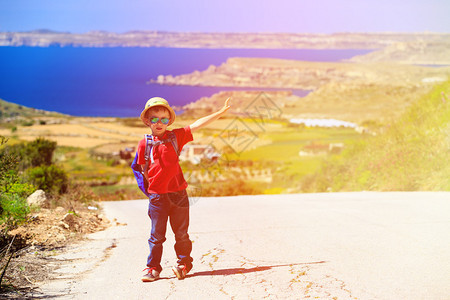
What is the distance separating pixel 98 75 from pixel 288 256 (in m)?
113

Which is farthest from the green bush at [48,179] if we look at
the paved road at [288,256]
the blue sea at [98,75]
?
the blue sea at [98,75]

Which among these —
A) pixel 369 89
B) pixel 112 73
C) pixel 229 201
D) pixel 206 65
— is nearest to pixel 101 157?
pixel 229 201

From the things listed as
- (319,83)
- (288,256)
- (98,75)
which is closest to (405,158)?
(288,256)

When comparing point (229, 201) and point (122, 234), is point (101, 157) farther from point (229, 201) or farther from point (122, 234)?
point (122, 234)

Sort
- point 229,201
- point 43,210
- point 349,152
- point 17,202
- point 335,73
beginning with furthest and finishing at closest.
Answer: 1. point 335,73
2. point 349,152
3. point 229,201
4. point 43,210
5. point 17,202

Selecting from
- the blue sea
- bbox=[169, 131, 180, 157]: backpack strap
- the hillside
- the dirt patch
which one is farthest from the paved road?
the hillside

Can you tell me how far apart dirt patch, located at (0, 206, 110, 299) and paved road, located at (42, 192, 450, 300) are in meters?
0.18

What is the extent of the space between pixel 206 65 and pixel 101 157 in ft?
342

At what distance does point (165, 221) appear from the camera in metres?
4.93

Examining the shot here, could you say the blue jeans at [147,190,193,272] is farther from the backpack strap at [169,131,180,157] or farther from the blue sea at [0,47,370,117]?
the blue sea at [0,47,370,117]

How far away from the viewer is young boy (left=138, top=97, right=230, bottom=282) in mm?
4793

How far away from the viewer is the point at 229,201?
1045cm

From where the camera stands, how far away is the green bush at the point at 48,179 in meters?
10.8

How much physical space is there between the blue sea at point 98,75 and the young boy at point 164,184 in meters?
49.9
